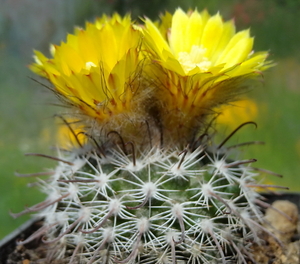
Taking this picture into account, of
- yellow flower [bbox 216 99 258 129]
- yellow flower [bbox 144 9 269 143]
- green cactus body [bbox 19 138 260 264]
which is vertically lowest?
yellow flower [bbox 216 99 258 129]

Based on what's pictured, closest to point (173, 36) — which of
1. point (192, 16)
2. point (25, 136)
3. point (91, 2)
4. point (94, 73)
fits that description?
point (192, 16)

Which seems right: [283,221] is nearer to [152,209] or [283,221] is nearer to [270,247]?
[270,247]

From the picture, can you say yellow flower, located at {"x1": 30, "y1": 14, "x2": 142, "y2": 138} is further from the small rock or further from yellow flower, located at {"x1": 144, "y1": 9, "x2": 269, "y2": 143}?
the small rock

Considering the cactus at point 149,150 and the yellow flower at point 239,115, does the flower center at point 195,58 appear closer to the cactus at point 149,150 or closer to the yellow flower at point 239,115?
the cactus at point 149,150

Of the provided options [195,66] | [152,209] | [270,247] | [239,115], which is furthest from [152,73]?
[239,115]

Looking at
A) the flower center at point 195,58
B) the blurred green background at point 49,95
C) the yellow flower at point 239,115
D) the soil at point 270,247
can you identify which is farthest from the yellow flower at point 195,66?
the yellow flower at point 239,115

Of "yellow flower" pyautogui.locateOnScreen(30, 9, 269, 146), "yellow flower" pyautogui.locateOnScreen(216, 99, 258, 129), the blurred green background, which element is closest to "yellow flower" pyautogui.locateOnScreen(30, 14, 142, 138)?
"yellow flower" pyautogui.locateOnScreen(30, 9, 269, 146)

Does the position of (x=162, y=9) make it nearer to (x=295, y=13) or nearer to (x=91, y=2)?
(x=91, y=2)

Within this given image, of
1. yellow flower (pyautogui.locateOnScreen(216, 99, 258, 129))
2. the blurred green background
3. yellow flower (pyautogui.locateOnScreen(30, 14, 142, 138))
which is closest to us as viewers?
yellow flower (pyautogui.locateOnScreen(30, 14, 142, 138))
